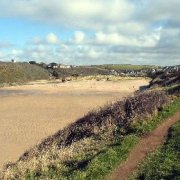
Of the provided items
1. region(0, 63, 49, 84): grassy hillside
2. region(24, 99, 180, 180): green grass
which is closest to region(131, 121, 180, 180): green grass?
region(24, 99, 180, 180): green grass

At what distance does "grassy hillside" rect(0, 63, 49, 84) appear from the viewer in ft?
380

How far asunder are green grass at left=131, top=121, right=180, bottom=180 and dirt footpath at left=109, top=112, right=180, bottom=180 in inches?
10.1

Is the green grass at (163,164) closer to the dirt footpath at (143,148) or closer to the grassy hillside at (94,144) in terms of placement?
the dirt footpath at (143,148)

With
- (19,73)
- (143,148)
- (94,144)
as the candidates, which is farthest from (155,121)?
(19,73)

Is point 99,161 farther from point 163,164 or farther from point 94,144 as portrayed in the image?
point 94,144

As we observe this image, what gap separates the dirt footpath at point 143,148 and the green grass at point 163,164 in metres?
0.26

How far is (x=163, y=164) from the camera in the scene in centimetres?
1305

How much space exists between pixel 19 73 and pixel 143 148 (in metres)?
109

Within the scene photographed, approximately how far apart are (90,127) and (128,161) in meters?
5.51

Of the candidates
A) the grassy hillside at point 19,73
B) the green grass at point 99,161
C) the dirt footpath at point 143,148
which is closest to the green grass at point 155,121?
the green grass at point 99,161

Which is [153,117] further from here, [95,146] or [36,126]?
[36,126]

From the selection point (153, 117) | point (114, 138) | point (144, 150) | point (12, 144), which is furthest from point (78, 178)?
point (12, 144)

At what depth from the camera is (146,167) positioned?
13133 millimetres

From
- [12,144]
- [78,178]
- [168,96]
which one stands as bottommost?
[12,144]
